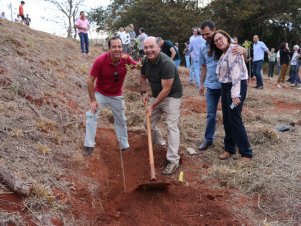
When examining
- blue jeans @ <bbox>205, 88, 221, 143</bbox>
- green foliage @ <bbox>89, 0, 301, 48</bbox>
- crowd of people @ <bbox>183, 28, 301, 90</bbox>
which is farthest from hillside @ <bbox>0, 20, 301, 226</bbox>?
green foliage @ <bbox>89, 0, 301, 48</bbox>

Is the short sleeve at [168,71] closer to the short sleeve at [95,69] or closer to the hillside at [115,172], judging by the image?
the short sleeve at [95,69]

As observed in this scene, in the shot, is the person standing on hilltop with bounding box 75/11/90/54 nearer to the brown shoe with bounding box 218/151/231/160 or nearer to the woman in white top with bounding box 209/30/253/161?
the woman in white top with bounding box 209/30/253/161

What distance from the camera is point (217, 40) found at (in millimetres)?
5211

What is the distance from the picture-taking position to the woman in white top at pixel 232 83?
5.12m

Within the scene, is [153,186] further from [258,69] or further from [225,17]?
[225,17]

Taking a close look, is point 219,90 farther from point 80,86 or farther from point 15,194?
point 80,86

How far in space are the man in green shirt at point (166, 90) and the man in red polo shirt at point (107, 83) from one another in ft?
1.19

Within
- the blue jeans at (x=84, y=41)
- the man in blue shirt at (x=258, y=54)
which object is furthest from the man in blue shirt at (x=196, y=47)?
the blue jeans at (x=84, y=41)

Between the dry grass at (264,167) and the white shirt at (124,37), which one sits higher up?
the white shirt at (124,37)

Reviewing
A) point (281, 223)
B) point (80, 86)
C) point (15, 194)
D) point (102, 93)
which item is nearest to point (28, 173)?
point (15, 194)

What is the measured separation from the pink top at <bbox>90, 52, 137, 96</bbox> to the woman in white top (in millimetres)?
1277

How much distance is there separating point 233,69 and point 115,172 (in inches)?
90.3

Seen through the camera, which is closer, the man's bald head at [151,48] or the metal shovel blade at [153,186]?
the metal shovel blade at [153,186]

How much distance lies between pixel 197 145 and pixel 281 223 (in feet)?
8.45
